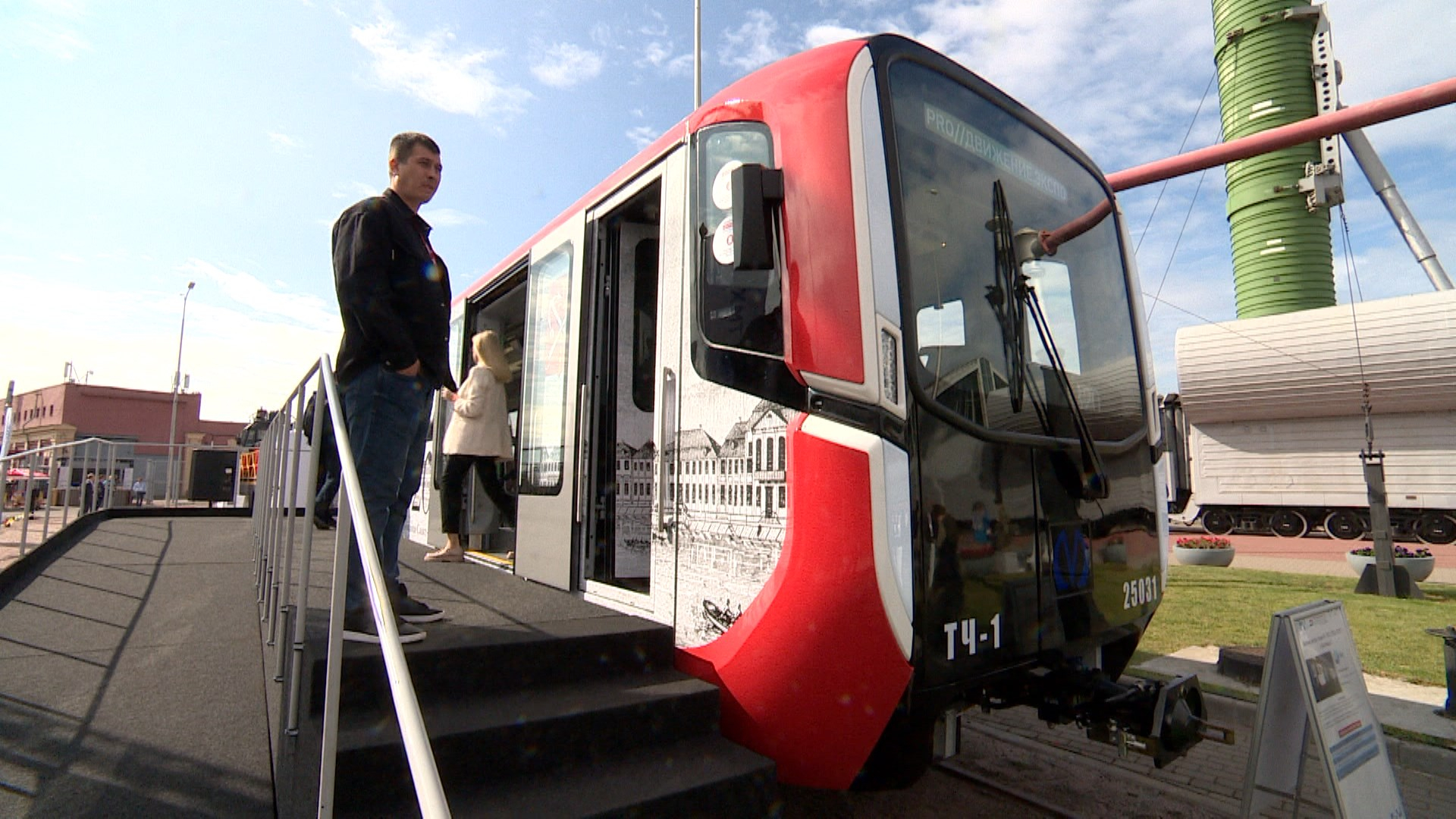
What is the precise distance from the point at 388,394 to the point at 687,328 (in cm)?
116

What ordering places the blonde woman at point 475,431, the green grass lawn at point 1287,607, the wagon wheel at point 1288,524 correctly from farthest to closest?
the wagon wheel at point 1288,524 → the green grass lawn at point 1287,607 → the blonde woman at point 475,431

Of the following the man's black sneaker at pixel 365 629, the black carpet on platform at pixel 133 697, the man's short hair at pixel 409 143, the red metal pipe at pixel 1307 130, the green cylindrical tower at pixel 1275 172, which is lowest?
the black carpet on platform at pixel 133 697

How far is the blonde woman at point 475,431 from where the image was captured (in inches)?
201

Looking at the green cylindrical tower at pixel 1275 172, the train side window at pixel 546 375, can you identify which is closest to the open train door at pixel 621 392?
the train side window at pixel 546 375

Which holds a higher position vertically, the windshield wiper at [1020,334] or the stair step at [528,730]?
the windshield wiper at [1020,334]

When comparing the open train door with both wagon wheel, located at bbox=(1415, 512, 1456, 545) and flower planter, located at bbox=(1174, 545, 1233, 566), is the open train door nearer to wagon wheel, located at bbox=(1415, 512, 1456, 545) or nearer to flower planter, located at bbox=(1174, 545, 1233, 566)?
flower planter, located at bbox=(1174, 545, 1233, 566)

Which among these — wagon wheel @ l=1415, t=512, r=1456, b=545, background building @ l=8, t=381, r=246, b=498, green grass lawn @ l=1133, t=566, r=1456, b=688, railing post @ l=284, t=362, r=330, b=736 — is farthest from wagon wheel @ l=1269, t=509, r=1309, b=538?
background building @ l=8, t=381, r=246, b=498

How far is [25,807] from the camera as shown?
2.13 meters

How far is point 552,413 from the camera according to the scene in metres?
4.25

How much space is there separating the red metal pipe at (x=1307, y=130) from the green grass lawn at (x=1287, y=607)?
15.9 feet

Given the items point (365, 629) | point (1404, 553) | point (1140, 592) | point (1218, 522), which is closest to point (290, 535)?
point (365, 629)

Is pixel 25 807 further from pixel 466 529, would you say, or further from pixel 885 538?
pixel 466 529

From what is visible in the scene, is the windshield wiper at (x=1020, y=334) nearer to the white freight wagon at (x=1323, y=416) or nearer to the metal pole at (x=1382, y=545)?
the metal pole at (x=1382, y=545)

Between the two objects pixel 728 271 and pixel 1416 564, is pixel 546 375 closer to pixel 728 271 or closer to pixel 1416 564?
pixel 728 271
